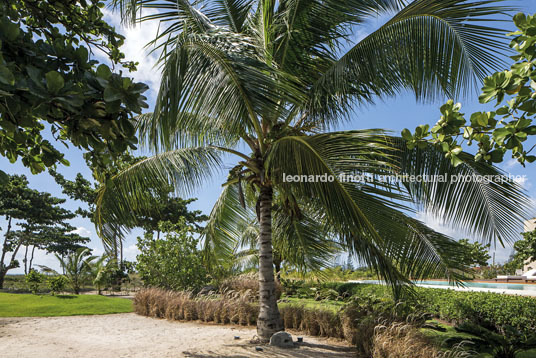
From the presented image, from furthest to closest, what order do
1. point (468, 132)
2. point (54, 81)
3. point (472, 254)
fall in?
point (472, 254) < point (468, 132) < point (54, 81)

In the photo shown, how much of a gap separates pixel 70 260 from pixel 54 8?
17411 millimetres

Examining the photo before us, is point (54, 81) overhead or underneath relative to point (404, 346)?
overhead

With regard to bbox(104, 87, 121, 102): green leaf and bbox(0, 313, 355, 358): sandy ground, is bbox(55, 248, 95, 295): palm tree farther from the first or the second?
bbox(104, 87, 121, 102): green leaf

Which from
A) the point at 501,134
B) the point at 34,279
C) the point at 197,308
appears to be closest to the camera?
the point at 501,134

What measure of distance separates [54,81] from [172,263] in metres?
11.9

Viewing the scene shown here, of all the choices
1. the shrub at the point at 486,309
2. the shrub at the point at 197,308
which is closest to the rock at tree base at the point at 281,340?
the shrub at the point at 486,309

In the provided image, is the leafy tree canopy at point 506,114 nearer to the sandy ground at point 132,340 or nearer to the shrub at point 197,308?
the sandy ground at point 132,340

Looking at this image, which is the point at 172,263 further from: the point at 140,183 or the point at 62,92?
the point at 62,92

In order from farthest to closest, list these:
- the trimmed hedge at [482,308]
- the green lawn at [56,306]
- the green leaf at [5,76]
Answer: the green lawn at [56,306] → the trimmed hedge at [482,308] → the green leaf at [5,76]

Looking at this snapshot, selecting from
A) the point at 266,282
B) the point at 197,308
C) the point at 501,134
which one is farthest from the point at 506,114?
the point at 197,308

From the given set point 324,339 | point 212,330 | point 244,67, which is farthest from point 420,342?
point 212,330

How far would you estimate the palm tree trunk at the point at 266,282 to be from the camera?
6.68 m

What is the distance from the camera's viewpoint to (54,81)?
1.42m

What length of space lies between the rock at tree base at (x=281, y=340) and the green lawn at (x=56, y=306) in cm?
706
